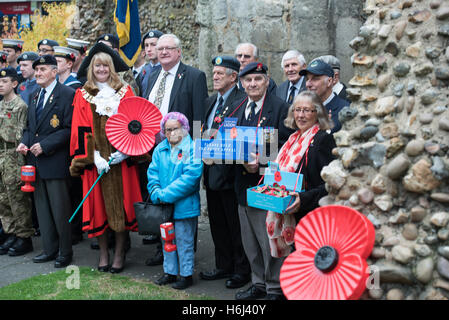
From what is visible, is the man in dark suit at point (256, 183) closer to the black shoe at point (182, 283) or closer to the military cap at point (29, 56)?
the black shoe at point (182, 283)

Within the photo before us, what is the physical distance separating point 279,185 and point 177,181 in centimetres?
132

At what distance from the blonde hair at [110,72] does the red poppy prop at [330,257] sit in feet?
9.67

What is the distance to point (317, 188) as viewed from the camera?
12.7 ft

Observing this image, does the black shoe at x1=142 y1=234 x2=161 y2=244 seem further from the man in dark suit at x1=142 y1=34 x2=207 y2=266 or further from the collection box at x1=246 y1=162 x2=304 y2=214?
the collection box at x1=246 y1=162 x2=304 y2=214

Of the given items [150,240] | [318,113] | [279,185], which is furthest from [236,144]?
[150,240]

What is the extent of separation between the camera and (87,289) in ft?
15.9

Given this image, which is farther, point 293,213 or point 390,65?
point 293,213

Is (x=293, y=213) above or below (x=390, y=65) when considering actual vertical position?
below

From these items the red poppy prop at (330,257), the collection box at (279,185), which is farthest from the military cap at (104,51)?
the red poppy prop at (330,257)

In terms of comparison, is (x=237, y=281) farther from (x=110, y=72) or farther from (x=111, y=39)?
(x=111, y=39)
